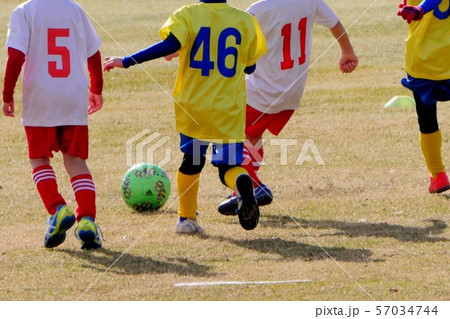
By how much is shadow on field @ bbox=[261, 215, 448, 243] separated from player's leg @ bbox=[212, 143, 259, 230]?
0.87 m

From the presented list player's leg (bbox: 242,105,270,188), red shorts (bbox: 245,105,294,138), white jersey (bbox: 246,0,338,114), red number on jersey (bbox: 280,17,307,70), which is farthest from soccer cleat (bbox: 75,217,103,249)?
red number on jersey (bbox: 280,17,307,70)

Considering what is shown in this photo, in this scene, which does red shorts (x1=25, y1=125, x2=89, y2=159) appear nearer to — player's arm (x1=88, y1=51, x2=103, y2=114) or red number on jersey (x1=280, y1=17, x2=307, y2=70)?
player's arm (x1=88, y1=51, x2=103, y2=114)

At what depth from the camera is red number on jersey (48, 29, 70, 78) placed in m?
6.62

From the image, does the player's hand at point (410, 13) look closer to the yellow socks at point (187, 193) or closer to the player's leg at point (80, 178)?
the yellow socks at point (187, 193)

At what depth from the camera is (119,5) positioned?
2267 cm

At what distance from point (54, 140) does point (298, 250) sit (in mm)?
1845

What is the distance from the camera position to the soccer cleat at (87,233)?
21.6ft

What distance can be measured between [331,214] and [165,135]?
415 cm

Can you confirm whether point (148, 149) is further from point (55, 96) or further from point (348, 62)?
point (55, 96)

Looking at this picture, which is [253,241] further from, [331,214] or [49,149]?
[49,149]

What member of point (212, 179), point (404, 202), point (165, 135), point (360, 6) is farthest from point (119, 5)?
point (404, 202)

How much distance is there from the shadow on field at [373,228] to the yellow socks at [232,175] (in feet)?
2.88

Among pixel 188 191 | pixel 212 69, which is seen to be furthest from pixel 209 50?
pixel 188 191

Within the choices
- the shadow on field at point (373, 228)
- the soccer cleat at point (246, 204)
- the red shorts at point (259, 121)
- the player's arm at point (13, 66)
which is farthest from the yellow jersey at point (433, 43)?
the player's arm at point (13, 66)
